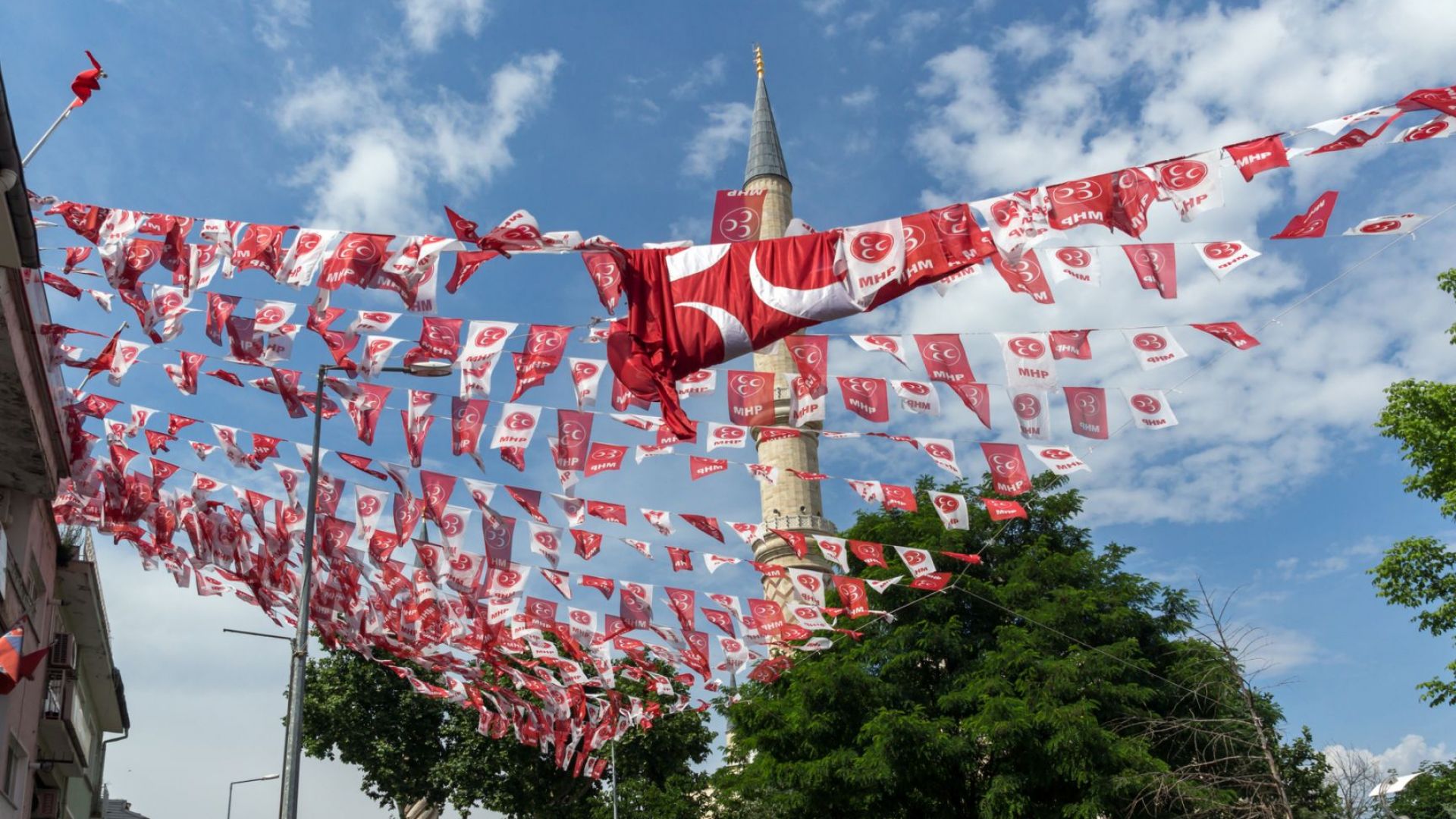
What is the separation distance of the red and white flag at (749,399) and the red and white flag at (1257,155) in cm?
516

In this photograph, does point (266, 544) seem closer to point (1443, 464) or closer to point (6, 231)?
point (6, 231)

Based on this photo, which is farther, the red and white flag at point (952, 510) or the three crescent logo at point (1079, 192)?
the red and white flag at point (952, 510)

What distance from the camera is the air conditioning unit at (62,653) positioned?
17.5 meters

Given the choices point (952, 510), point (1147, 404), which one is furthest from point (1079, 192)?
point (952, 510)

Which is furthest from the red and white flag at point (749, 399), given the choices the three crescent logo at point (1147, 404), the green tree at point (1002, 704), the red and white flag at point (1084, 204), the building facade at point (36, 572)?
the green tree at point (1002, 704)

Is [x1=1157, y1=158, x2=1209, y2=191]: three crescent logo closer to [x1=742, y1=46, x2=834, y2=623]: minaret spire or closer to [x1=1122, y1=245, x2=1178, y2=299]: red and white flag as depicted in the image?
[x1=1122, y1=245, x2=1178, y2=299]: red and white flag

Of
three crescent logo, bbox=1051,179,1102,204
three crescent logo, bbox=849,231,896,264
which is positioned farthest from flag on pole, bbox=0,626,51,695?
three crescent logo, bbox=1051,179,1102,204

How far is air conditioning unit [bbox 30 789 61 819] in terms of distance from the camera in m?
17.9

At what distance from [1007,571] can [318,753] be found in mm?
20293

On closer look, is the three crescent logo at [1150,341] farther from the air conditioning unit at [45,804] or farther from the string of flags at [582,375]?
the air conditioning unit at [45,804]

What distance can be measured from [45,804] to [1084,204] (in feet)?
53.2

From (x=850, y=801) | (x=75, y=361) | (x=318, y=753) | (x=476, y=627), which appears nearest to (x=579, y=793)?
(x=318, y=753)

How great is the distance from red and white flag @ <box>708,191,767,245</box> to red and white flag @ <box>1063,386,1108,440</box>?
367 cm

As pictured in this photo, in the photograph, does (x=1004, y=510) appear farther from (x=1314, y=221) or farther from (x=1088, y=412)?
(x=1314, y=221)
